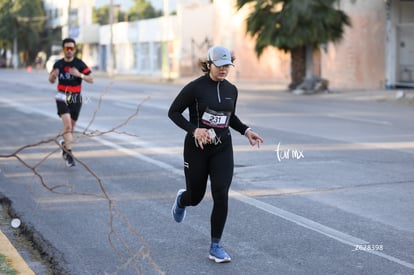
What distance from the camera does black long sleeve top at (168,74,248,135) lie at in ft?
19.4

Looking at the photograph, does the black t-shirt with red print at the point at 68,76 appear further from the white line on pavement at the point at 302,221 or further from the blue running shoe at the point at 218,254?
the blue running shoe at the point at 218,254

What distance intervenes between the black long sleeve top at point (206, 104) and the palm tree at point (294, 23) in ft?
73.1

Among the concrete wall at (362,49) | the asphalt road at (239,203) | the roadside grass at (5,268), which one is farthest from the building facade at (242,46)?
the roadside grass at (5,268)

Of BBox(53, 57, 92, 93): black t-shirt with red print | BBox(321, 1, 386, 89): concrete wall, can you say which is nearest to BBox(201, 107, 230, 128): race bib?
BBox(53, 57, 92, 93): black t-shirt with red print

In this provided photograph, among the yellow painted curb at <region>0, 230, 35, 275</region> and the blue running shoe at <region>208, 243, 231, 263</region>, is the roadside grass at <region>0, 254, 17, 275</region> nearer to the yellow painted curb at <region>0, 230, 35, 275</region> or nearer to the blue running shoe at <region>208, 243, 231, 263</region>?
the yellow painted curb at <region>0, 230, 35, 275</region>

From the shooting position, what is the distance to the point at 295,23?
91.9 ft

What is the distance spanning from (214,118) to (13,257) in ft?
6.46

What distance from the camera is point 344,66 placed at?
33.8 m

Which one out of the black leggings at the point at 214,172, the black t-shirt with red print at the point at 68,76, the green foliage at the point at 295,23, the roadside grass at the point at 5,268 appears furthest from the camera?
the green foliage at the point at 295,23

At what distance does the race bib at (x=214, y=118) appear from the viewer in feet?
19.5

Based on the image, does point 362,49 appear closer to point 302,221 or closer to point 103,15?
point 302,221

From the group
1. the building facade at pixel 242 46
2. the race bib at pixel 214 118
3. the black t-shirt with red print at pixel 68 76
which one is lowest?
the race bib at pixel 214 118

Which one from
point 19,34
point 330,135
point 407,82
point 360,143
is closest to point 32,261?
point 360,143

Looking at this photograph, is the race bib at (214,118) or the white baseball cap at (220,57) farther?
the race bib at (214,118)
